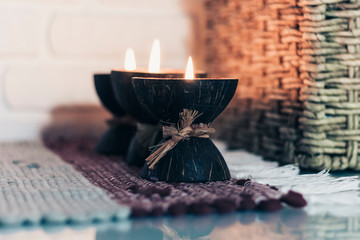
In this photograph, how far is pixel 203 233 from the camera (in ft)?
1.73

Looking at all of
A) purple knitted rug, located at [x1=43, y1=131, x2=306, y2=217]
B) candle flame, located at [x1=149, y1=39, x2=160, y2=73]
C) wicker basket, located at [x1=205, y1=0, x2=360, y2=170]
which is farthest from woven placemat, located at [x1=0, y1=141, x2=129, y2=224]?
wicker basket, located at [x1=205, y1=0, x2=360, y2=170]

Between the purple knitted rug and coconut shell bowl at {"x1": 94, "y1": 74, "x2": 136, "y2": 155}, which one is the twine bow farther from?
coconut shell bowl at {"x1": 94, "y1": 74, "x2": 136, "y2": 155}

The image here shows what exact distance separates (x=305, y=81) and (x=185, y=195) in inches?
11.0

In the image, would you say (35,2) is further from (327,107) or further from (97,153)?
(327,107)

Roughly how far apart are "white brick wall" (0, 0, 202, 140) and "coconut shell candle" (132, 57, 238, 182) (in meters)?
0.47

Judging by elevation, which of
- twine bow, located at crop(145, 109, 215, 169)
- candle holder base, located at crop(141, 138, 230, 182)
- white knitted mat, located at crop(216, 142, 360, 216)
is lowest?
white knitted mat, located at crop(216, 142, 360, 216)

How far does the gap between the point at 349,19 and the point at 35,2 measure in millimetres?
625

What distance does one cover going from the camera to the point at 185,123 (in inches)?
27.8

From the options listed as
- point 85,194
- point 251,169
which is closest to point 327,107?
point 251,169

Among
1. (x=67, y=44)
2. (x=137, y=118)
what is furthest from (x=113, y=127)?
(x=67, y=44)

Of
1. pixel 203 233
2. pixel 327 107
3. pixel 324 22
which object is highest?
pixel 324 22

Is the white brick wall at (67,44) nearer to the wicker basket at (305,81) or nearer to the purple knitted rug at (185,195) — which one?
the wicker basket at (305,81)

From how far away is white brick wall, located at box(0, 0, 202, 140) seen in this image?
3.67 feet

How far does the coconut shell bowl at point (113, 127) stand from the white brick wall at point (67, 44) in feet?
0.75
